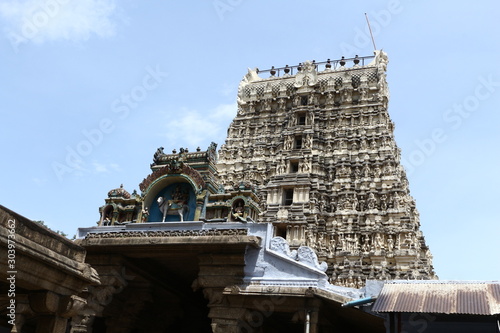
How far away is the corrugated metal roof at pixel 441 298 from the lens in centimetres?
1229

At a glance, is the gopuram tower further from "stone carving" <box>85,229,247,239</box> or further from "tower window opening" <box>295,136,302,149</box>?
"stone carving" <box>85,229,247,239</box>

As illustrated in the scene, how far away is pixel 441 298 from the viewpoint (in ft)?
42.6

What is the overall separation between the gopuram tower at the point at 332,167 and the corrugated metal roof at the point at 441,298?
53.2 ft

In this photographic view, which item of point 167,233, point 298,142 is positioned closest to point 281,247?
point 167,233

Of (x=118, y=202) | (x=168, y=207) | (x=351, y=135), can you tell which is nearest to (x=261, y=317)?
(x=168, y=207)

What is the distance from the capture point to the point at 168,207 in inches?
829

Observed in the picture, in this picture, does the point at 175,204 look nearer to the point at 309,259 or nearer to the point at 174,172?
the point at 174,172

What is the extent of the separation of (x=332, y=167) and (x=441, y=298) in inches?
956

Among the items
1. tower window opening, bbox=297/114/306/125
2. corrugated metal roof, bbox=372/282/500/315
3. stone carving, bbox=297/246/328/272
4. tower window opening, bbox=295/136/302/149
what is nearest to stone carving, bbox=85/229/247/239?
stone carving, bbox=297/246/328/272

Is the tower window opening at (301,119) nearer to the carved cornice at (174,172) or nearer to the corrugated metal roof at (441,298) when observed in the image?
the carved cornice at (174,172)

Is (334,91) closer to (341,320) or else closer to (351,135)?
(351,135)

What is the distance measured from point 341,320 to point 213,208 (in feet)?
21.8

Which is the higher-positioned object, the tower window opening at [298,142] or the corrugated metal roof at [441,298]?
the tower window opening at [298,142]

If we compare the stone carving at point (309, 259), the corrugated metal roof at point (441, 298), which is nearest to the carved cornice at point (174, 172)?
the stone carving at point (309, 259)
